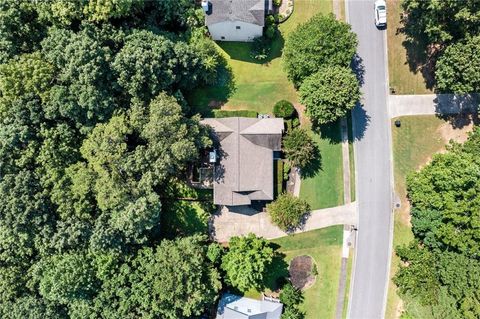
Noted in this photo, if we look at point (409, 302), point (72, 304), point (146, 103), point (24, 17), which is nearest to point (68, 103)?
point (146, 103)

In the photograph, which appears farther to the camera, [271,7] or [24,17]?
[271,7]

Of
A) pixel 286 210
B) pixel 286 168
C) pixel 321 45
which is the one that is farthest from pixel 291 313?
pixel 321 45

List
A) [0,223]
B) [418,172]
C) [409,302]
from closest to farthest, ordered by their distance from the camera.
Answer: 1. [0,223]
2. [409,302]
3. [418,172]

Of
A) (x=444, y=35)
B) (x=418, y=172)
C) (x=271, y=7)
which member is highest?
(x=271, y=7)

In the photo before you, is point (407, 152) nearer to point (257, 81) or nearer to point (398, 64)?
point (398, 64)

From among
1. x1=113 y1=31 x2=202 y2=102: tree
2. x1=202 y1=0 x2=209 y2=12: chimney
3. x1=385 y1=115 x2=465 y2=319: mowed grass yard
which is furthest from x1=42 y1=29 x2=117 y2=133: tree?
x1=385 y1=115 x2=465 y2=319: mowed grass yard

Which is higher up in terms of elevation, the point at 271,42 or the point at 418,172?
the point at 271,42

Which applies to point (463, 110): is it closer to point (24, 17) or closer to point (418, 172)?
point (418, 172)

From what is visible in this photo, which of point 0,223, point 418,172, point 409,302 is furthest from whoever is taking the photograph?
point 418,172
